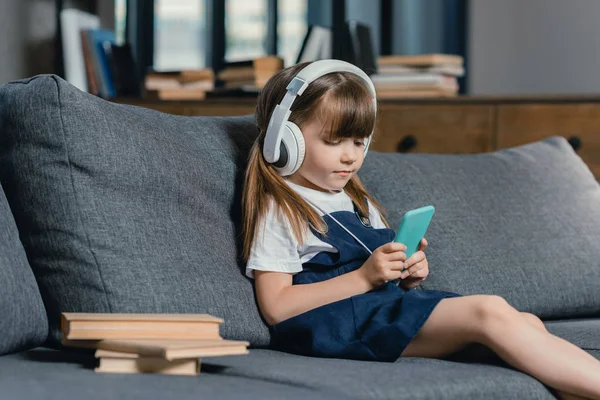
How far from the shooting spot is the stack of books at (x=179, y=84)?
379 centimetres

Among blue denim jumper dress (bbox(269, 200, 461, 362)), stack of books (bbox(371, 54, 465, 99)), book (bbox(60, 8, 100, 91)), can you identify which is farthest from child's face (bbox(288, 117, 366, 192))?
Answer: book (bbox(60, 8, 100, 91))

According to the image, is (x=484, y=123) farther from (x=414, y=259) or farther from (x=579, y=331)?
(x=414, y=259)

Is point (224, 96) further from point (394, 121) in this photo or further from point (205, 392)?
point (205, 392)

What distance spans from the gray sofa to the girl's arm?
42 mm

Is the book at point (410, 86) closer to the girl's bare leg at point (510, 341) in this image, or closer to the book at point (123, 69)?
the book at point (123, 69)

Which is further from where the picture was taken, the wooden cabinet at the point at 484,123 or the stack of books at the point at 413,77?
the stack of books at the point at 413,77

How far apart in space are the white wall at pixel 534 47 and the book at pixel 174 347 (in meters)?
2.77

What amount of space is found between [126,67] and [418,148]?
1272mm

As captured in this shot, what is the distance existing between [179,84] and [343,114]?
211 cm

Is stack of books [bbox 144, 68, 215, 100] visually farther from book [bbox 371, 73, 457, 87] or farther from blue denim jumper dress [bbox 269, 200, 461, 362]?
blue denim jumper dress [bbox 269, 200, 461, 362]

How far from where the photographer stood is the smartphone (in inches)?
66.5

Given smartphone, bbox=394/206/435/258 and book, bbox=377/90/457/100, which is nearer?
smartphone, bbox=394/206/435/258

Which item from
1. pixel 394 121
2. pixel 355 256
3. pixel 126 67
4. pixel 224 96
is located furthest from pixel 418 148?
pixel 355 256

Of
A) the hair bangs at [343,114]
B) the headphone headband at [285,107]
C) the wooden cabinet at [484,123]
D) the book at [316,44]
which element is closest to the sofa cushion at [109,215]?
the headphone headband at [285,107]
